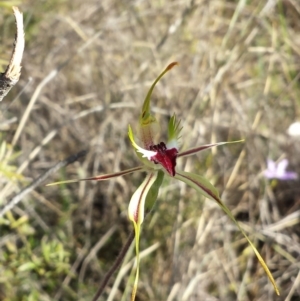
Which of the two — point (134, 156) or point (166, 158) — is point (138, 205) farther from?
point (134, 156)

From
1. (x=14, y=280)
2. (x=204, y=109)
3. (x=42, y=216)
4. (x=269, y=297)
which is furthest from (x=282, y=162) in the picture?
(x=14, y=280)

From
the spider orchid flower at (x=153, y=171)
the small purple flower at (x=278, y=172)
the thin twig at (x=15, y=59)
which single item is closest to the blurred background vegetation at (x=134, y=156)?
the small purple flower at (x=278, y=172)

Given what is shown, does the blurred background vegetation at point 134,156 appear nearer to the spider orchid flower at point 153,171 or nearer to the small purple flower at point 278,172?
the small purple flower at point 278,172

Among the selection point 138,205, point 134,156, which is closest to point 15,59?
point 138,205

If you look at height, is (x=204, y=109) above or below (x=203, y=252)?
above

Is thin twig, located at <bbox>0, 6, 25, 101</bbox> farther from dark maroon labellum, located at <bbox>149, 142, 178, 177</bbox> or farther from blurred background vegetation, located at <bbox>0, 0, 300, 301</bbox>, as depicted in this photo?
blurred background vegetation, located at <bbox>0, 0, 300, 301</bbox>

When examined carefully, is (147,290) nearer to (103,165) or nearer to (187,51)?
(103,165)
